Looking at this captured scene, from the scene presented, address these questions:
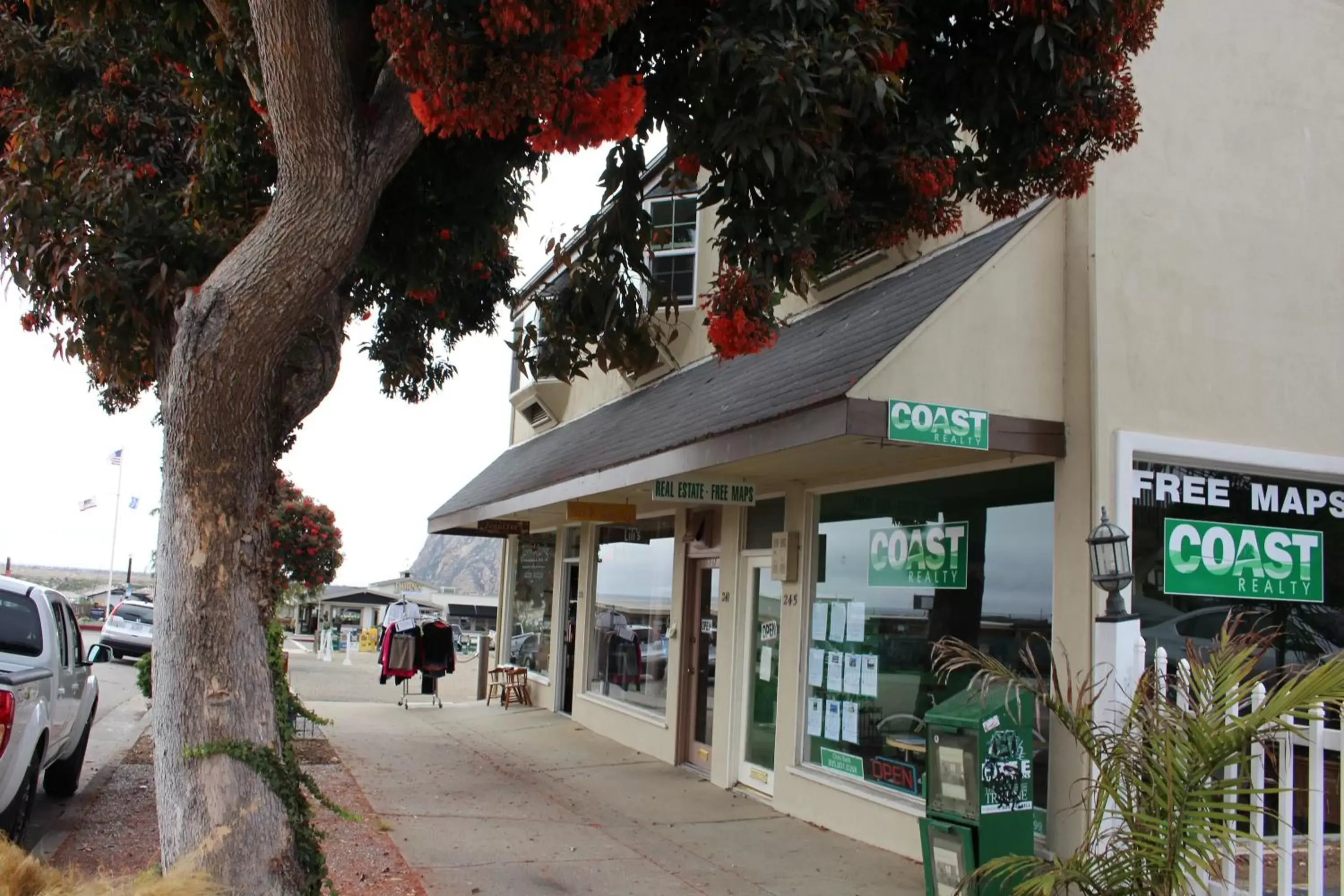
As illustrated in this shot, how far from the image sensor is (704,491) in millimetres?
9875

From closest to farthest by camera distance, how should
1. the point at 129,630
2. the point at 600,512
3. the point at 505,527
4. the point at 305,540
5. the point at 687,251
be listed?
the point at 600,512 → the point at 687,251 → the point at 505,527 → the point at 305,540 → the point at 129,630

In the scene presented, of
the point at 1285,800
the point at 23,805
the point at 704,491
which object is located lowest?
the point at 23,805

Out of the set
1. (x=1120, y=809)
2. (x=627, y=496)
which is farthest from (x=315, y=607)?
(x=1120, y=809)

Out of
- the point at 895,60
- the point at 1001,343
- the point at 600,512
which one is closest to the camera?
the point at 895,60

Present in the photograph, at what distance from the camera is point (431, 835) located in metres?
8.47

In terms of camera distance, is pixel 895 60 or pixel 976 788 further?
pixel 976 788

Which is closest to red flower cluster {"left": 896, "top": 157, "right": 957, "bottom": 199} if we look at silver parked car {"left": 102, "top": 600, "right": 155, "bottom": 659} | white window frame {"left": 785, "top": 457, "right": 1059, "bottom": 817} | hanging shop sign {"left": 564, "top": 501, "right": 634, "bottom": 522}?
white window frame {"left": 785, "top": 457, "right": 1059, "bottom": 817}

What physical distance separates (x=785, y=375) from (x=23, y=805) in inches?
232

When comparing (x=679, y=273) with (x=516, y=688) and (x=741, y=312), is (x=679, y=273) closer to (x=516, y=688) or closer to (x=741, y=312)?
(x=741, y=312)

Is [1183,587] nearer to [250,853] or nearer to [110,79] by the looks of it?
[250,853]

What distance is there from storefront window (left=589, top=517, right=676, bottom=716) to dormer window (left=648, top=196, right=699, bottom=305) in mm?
2745

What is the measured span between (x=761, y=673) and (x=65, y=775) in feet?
19.9

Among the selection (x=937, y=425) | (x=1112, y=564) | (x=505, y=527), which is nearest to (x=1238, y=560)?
(x=1112, y=564)

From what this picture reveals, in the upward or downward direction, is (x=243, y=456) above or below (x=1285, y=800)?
above
